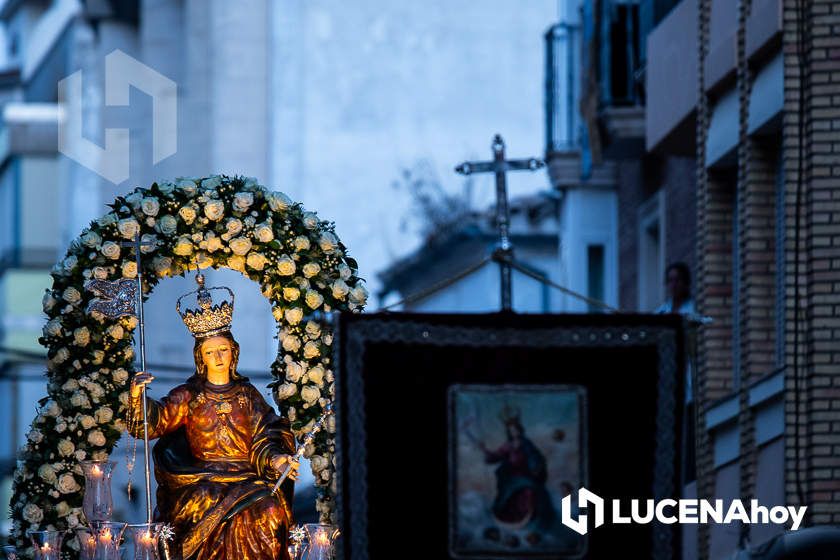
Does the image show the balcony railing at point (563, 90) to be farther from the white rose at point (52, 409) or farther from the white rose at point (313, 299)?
the white rose at point (52, 409)

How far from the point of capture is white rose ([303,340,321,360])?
1555 centimetres

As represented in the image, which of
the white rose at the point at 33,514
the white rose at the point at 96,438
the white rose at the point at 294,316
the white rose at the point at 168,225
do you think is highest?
the white rose at the point at 168,225

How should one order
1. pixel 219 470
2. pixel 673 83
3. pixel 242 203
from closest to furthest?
1. pixel 219 470
2. pixel 242 203
3. pixel 673 83

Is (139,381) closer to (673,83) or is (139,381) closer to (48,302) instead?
(48,302)

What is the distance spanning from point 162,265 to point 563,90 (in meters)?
11.8

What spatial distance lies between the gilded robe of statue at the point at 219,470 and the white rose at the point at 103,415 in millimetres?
409

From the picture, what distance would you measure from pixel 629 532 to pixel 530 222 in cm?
2263

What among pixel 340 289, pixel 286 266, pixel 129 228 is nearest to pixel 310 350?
pixel 340 289

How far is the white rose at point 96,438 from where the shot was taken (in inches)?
607

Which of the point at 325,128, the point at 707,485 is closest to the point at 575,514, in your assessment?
the point at 707,485

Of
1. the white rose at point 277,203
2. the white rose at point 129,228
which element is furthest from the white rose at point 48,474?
the white rose at point 277,203

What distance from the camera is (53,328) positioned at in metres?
15.6

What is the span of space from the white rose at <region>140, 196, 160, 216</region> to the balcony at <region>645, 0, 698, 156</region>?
20.4 ft

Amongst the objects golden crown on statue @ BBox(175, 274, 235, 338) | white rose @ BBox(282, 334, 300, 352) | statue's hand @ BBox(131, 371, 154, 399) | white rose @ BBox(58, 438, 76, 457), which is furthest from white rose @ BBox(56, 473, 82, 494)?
white rose @ BBox(282, 334, 300, 352)
